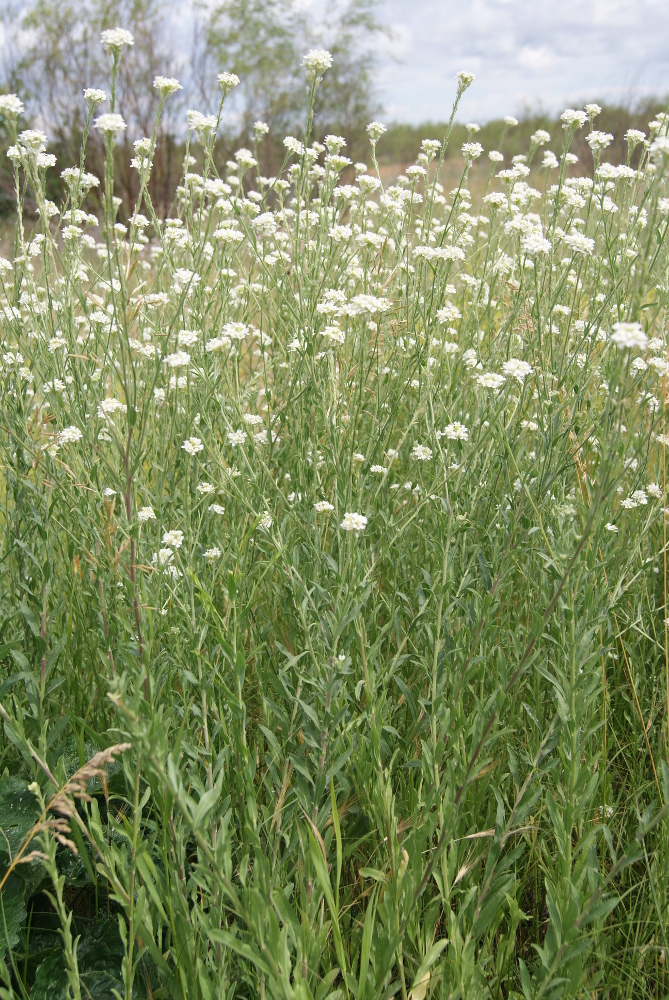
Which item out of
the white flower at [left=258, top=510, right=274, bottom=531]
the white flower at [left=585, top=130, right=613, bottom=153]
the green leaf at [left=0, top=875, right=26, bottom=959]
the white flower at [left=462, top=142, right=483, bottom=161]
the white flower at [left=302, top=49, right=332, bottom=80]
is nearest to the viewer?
the green leaf at [left=0, top=875, right=26, bottom=959]

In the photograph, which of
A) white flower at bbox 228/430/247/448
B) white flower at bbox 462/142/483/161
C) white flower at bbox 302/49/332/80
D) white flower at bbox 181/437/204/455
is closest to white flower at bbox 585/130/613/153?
white flower at bbox 462/142/483/161

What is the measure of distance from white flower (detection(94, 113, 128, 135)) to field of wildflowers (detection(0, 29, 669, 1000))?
13mm

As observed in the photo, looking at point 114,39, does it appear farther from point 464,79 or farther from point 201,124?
point 464,79

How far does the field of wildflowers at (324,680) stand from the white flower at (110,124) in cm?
1

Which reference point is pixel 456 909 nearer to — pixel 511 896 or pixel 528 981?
pixel 511 896

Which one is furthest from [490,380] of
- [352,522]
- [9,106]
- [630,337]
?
[9,106]

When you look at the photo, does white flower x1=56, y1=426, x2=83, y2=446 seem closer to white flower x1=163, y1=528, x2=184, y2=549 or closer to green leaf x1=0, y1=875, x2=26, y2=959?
white flower x1=163, y1=528, x2=184, y2=549

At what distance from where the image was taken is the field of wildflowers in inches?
52.6

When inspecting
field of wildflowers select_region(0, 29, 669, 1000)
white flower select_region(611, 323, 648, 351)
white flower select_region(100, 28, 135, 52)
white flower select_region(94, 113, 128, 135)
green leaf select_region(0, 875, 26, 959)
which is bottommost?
green leaf select_region(0, 875, 26, 959)

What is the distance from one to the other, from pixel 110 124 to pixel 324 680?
51.9 inches

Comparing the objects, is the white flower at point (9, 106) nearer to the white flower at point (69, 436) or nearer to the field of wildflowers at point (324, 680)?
the field of wildflowers at point (324, 680)

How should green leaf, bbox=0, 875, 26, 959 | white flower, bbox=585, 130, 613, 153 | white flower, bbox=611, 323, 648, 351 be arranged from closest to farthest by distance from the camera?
white flower, bbox=611, 323, 648, 351 < green leaf, bbox=0, 875, 26, 959 < white flower, bbox=585, 130, 613, 153

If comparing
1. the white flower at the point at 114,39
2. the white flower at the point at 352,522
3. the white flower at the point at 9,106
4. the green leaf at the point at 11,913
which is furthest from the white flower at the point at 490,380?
the green leaf at the point at 11,913

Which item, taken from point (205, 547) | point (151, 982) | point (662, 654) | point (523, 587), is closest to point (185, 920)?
point (151, 982)
